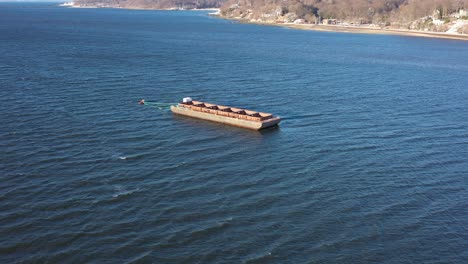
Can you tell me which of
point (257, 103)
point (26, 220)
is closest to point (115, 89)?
point (257, 103)

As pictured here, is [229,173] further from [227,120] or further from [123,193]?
[227,120]

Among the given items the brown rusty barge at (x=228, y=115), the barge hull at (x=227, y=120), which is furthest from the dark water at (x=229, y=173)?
the brown rusty barge at (x=228, y=115)

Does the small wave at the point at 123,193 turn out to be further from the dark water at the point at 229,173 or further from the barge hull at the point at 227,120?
the barge hull at the point at 227,120

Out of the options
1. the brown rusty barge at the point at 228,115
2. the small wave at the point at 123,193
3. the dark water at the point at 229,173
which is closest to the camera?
the dark water at the point at 229,173

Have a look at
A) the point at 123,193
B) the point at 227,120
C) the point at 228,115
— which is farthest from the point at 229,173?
the point at 228,115

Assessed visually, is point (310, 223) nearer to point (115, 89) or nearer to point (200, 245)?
point (200, 245)

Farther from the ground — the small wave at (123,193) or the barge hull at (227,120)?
the barge hull at (227,120)

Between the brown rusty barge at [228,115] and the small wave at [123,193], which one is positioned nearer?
the small wave at [123,193]

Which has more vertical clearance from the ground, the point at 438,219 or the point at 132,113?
the point at 132,113
